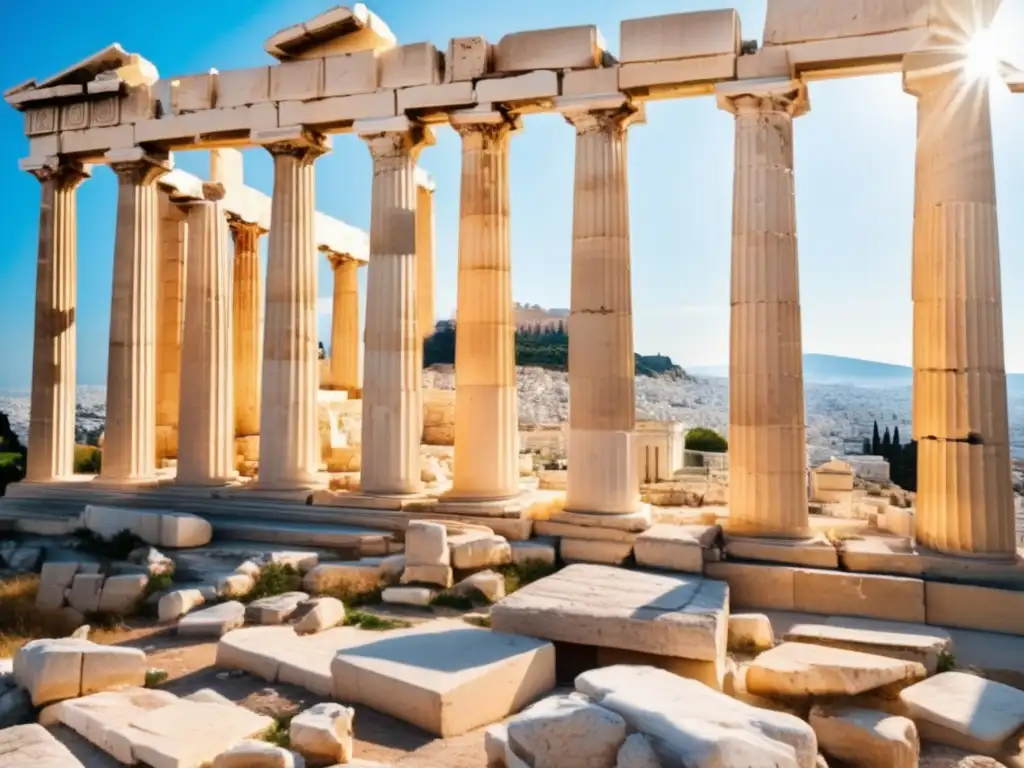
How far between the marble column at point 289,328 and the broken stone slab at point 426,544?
5512mm

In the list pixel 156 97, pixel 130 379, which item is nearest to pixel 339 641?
pixel 130 379

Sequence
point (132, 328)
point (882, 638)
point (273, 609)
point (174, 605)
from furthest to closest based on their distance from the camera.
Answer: point (132, 328) → point (174, 605) → point (273, 609) → point (882, 638)

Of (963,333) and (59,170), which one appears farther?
(59,170)

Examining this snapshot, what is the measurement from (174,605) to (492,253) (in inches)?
345

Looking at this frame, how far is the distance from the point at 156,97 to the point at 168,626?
1332 centimetres

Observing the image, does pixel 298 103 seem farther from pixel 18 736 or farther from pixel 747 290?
pixel 18 736

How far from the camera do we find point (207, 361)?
20.6 metres

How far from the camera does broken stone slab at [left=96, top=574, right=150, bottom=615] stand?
526 inches

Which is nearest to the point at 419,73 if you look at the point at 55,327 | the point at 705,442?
the point at 55,327

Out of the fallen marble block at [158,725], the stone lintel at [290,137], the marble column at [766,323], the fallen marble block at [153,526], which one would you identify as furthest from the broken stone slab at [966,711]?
the stone lintel at [290,137]

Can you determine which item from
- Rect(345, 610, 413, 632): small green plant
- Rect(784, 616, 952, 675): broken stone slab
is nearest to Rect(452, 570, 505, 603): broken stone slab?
Rect(345, 610, 413, 632): small green plant

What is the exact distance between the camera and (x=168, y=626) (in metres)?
12.6

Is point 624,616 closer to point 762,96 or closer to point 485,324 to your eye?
point 485,324

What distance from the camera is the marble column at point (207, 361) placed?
20.1 meters
